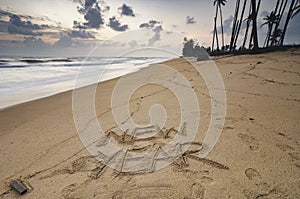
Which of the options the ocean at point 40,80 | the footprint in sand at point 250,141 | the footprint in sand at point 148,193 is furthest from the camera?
the ocean at point 40,80

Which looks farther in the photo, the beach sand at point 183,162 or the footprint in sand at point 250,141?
the footprint in sand at point 250,141

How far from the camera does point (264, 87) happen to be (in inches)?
159

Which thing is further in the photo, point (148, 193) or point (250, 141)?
point (250, 141)

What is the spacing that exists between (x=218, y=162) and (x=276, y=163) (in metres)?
0.51

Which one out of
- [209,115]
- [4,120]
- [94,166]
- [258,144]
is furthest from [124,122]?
[4,120]

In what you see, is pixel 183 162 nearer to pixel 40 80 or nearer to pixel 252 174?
pixel 252 174

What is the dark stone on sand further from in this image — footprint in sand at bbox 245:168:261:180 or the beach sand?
footprint in sand at bbox 245:168:261:180

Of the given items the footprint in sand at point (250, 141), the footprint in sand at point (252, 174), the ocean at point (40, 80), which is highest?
the ocean at point (40, 80)

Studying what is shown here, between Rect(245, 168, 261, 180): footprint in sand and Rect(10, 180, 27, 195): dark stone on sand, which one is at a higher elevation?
Rect(245, 168, 261, 180): footprint in sand

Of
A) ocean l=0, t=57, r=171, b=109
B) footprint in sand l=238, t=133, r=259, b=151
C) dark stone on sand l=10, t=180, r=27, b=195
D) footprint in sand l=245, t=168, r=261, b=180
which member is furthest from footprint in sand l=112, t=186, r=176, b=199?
ocean l=0, t=57, r=171, b=109

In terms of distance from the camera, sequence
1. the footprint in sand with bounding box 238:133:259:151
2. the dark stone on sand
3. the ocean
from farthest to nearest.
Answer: the ocean → the footprint in sand with bounding box 238:133:259:151 → the dark stone on sand

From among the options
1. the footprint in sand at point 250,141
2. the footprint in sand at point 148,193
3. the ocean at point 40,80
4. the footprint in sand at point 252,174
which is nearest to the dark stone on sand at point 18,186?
the footprint in sand at point 148,193

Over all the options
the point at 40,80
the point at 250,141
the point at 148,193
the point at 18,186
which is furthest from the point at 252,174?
the point at 40,80

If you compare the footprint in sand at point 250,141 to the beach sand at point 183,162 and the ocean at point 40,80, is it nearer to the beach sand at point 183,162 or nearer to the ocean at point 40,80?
the beach sand at point 183,162
